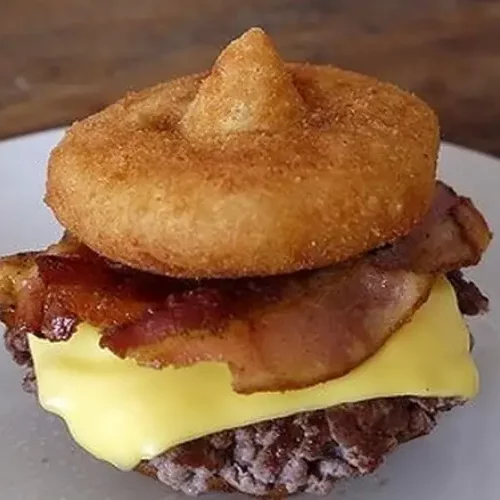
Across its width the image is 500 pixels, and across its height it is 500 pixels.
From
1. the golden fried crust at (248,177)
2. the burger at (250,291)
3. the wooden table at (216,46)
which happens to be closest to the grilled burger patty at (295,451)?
the burger at (250,291)

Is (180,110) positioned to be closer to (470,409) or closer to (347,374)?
(347,374)

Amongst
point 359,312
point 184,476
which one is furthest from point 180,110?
point 184,476

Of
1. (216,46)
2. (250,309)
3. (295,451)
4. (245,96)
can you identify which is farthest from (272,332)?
(216,46)

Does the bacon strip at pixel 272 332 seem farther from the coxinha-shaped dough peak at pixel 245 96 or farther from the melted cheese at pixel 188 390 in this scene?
the coxinha-shaped dough peak at pixel 245 96

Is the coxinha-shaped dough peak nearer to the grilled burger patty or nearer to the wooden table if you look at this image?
the grilled burger patty

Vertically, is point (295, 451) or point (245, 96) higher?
point (245, 96)

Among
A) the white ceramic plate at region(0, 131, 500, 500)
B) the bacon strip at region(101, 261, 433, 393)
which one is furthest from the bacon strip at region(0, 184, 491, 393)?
the white ceramic plate at region(0, 131, 500, 500)

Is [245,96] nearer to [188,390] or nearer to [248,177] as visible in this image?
[248,177]
